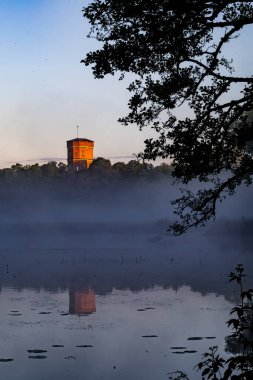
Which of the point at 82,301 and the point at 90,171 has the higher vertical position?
the point at 90,171

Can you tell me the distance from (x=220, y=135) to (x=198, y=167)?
89 centimetres

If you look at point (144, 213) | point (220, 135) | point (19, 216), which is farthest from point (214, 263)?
point (19, 216)

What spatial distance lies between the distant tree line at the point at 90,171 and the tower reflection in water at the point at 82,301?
3974 inches

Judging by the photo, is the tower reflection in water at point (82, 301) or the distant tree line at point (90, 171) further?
the distant tree line at point (90, 171)

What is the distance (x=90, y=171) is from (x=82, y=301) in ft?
380

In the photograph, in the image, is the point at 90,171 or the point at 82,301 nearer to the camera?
the point at 82,301

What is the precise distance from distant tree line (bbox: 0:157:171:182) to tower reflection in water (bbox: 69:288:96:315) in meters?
101

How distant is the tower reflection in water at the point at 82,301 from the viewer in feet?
92.7

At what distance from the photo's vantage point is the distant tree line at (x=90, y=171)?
141625 millimetres

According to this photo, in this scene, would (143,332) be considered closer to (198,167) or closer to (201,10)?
(198,167)

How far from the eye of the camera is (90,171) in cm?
14650

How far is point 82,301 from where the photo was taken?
3142 cm

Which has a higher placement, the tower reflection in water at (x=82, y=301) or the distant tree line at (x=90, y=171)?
→ the distant tree line at (x=90, y=171)

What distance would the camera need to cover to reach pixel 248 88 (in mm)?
10586
